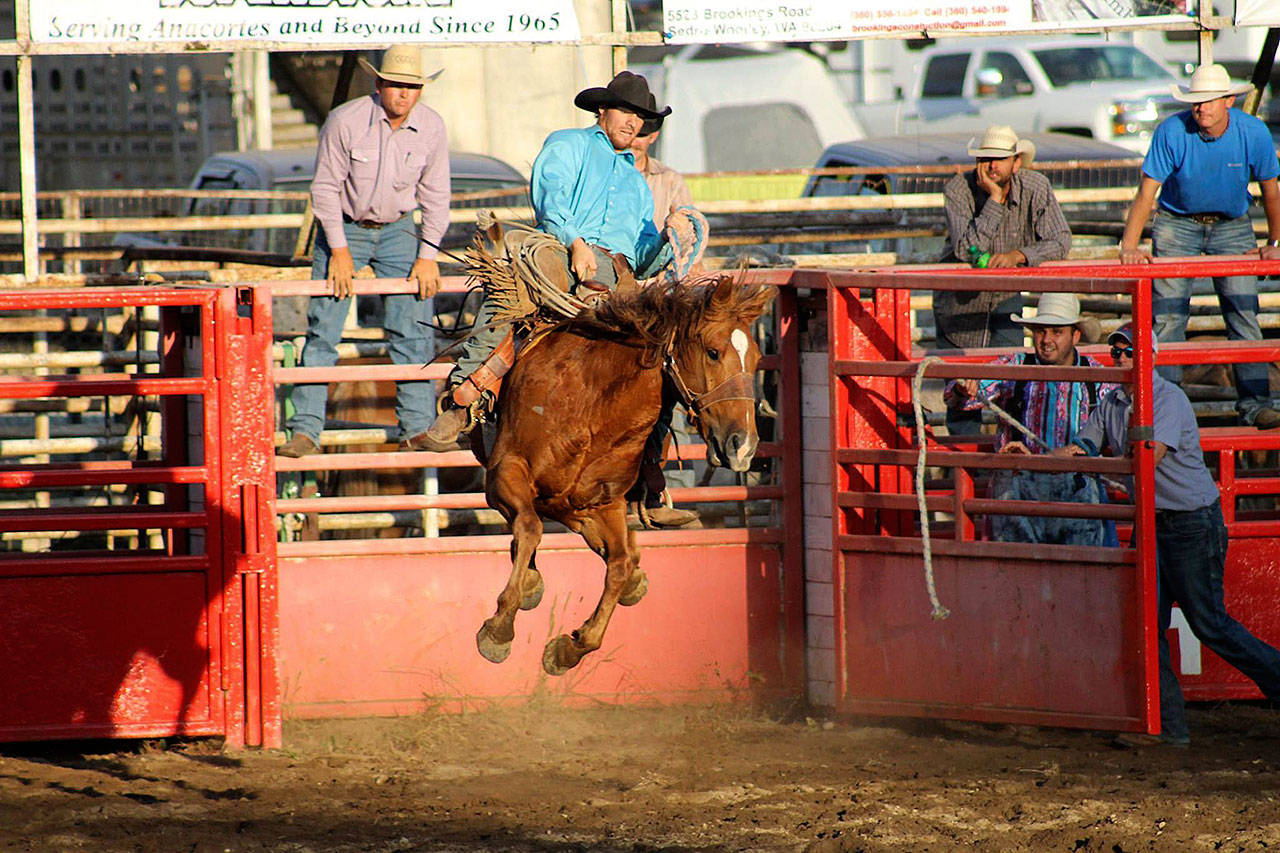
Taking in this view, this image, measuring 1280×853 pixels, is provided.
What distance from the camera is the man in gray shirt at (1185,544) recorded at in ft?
24.8

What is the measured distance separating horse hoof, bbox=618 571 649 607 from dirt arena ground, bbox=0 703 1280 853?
827 mm

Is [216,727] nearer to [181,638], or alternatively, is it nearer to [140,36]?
[181,638]

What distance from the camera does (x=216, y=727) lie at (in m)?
7.93

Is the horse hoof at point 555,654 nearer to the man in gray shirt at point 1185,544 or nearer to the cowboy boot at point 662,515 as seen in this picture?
the cowboy boot at point 662,515

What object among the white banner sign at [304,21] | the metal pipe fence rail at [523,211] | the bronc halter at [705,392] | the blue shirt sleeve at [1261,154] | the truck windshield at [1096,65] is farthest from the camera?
the truck windshield at [1096,65]

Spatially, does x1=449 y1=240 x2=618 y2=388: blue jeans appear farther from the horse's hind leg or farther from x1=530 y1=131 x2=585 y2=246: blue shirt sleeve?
the horse's hind leg

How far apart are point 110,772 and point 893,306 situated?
4.21 m

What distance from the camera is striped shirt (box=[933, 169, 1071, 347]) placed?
344 inches

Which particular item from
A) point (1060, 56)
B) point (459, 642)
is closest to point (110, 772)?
point (459, 642)

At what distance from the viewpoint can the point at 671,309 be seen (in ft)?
20.4

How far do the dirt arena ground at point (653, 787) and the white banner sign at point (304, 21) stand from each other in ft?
12.1

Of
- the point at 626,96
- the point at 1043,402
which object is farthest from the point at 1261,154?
the point at 626,96

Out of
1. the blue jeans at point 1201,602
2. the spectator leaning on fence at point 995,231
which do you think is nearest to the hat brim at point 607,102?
the spectator leaning on fence at point 995,231

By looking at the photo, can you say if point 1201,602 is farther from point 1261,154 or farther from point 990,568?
point 1261,154
